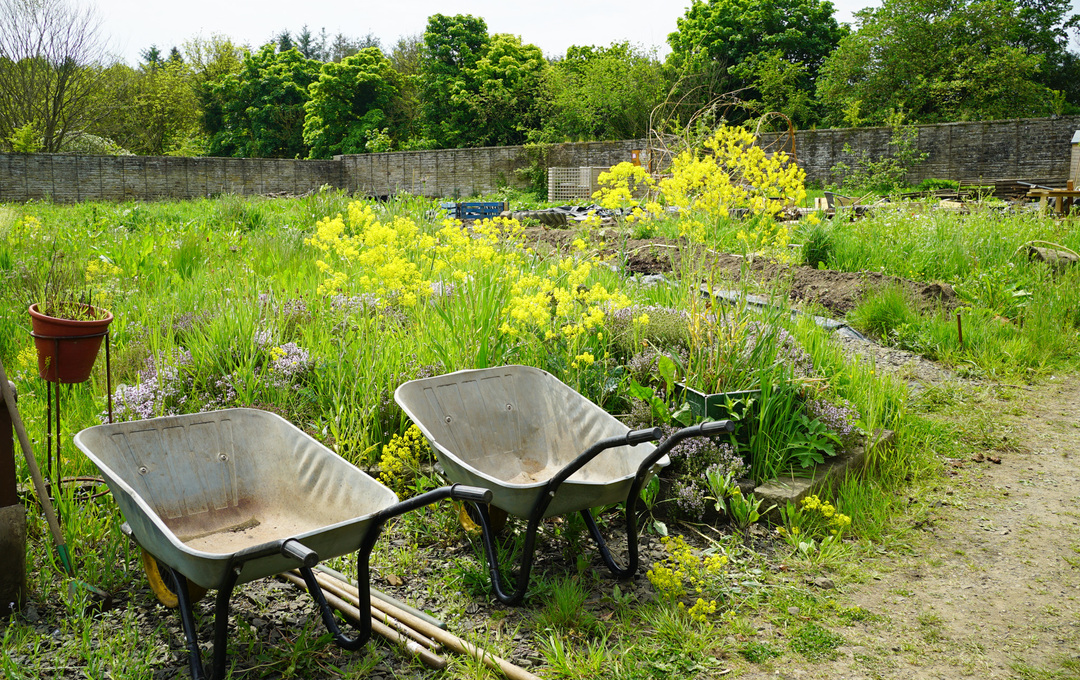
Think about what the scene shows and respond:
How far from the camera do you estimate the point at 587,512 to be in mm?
2439

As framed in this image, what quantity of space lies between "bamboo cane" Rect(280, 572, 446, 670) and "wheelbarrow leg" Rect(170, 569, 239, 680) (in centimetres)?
40

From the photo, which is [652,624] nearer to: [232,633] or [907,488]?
[232,633]

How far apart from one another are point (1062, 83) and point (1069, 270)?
28539mm

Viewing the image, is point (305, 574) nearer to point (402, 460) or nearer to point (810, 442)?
point (402, 460)

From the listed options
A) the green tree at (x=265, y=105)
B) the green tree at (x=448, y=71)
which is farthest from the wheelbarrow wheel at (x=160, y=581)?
the green tree at (x=265, y=105)

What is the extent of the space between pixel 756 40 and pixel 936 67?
8544 mm

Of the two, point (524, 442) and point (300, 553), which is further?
point (524, 442)

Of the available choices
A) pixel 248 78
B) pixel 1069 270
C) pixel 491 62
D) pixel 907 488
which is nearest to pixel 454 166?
pixel 491 62

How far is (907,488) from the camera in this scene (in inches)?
126

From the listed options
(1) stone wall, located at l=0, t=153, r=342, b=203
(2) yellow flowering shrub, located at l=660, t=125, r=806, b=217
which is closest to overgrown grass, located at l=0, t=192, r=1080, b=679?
(2) yellow flowering shrub, located at l=660, t=125, r=806, b=217

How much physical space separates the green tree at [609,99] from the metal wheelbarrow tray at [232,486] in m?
24.7

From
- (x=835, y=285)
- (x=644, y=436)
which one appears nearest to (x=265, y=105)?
(x=835, y=285)

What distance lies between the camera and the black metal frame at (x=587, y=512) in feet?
6.28

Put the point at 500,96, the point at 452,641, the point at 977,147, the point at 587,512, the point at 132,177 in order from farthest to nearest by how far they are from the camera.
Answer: the point at 500,96, the point at 132,177, the point at 977,147, the point at 587,512, the point at 452,641
